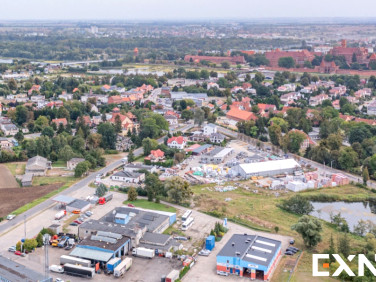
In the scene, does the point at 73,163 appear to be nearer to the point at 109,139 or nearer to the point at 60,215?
the point at 109,139

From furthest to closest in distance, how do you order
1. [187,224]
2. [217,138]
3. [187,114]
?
[187,114] < [217,138] < [187,224]

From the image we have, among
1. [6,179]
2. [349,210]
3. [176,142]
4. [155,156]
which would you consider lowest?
[349,210]

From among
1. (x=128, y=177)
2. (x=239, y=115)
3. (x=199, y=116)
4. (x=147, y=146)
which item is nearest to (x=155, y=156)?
(x=147, y=146)

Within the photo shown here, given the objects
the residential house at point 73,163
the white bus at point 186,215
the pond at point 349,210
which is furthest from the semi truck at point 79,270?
the residential house at point 73,163

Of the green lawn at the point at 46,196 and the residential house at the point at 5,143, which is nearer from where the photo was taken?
the green lawn at the point at 46,196

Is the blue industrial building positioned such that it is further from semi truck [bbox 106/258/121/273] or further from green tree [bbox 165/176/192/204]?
green tree [bbox 165/176/192/204]

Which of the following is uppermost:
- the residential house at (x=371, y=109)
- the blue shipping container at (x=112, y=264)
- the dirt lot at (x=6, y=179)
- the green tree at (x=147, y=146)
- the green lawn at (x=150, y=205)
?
the residential house at (x=371, y=109)

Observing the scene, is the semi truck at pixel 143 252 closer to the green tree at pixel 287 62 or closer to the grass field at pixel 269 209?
the grass field at pixel 269 209
